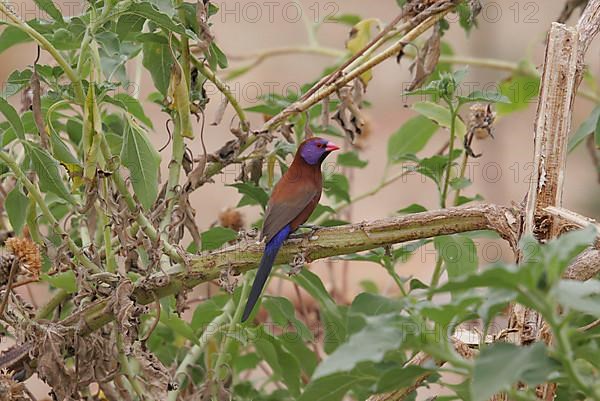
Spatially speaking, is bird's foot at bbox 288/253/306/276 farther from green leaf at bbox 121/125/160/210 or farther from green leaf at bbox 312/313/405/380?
green leaf at bbox 312/313/405/380

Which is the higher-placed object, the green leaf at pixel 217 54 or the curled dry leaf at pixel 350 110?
the green leaf at pixel 217 54

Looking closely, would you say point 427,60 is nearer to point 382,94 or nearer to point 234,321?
point 234,321

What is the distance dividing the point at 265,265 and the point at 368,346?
2.12 ft

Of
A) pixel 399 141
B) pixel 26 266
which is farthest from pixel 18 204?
pixel 399 141

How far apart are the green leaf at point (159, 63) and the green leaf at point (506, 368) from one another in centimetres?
85

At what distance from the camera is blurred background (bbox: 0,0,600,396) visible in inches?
187

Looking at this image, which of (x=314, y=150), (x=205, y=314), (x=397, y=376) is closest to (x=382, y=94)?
(x=314, y=150)

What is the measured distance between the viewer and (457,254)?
1480mm

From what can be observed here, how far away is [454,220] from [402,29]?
51cm

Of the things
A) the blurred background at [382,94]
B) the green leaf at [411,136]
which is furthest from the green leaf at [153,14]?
the blurred background at [382,94]

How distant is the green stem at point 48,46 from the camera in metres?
1.25

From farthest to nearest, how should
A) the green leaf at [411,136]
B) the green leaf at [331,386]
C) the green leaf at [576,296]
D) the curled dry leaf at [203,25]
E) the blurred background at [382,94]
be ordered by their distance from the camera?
the blurred background at [382,94] < the green leaf at [411,136] < the curled dry leaf at [203,25] < the green leaf at [331,386] < the green leaf at [576,296]

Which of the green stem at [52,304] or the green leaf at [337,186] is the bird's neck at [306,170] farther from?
the green stem at [52,304]

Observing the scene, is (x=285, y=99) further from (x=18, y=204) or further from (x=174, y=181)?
(x=18, y=204)
